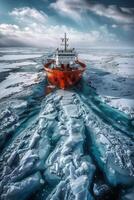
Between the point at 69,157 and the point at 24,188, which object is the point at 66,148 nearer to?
the point at 69,157

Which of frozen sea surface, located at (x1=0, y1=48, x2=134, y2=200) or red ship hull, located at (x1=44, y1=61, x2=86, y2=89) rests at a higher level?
red ship hull, located at (x1=44, y1=61, x2=86, y2=89)

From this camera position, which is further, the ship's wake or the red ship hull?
the red ship hull

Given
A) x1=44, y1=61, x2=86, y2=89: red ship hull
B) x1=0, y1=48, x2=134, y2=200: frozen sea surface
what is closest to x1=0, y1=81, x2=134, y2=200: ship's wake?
x1=0, y1=48, x2=134, y2=200: frozen sea surface

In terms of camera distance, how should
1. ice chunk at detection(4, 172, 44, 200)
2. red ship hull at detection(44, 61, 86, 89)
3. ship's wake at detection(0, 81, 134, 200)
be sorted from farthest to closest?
red ship hull at detection(44, 61, 86, 89), ship's wake at detection(0, 81, 134, 200), ice chunk at detection(4, 172, 44, 200)

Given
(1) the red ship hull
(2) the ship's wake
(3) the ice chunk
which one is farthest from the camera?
(1) the red ship hull

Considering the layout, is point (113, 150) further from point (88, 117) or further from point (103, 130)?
point (88, 117)

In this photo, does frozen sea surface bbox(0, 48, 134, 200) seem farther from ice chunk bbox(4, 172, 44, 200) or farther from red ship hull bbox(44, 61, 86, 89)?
red ship hull bbox(44, 61, 86, 89)

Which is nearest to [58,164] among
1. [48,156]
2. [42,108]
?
[48,156]

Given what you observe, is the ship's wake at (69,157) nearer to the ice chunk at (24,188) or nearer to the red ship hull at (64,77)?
the ice chunk at (24,188)
